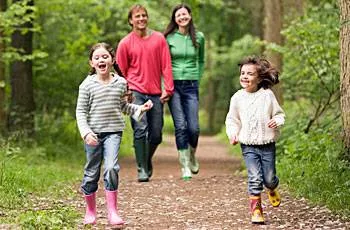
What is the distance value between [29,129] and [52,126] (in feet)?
4.47

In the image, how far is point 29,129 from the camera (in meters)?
14.1

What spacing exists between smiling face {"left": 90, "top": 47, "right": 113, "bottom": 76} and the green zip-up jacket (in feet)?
10.5

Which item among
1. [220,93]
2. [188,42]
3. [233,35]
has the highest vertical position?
[188,42]

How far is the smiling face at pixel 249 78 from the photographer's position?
23.3ft

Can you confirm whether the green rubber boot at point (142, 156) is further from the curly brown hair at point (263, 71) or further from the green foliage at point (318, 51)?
the green foliage at point (318, 51)

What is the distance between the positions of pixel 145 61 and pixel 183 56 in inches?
25.1

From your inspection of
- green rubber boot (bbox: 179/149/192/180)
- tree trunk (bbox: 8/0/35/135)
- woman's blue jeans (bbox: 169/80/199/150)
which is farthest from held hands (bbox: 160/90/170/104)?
tree trunk (bbox: 8/0/35/135)

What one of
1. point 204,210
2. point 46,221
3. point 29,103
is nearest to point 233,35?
point 29,103

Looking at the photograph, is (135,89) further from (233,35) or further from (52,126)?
(233,35)

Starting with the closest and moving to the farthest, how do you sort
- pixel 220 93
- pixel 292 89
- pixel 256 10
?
1. pixel 292 89
2. pixel 256 10
3. pixel 220 93

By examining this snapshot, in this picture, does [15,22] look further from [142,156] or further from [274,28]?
[274,28]

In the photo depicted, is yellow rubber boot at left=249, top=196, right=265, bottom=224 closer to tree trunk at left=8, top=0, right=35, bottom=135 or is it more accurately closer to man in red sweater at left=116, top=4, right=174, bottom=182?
man in red sweater at left=116, top=4, right=174, bottom=182

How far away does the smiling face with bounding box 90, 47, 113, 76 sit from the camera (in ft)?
22.3

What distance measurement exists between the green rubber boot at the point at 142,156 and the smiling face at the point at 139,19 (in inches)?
60.4
